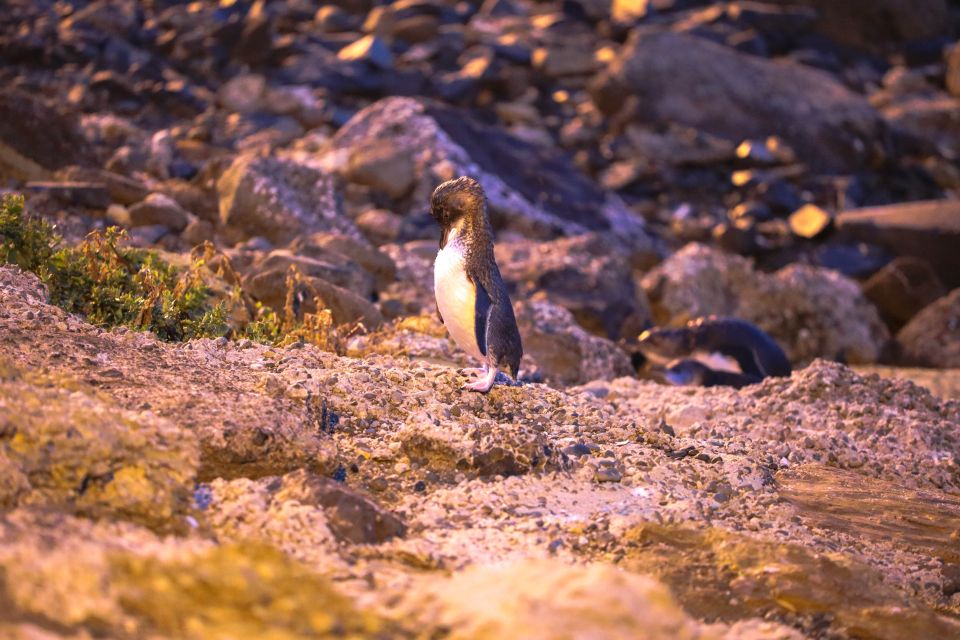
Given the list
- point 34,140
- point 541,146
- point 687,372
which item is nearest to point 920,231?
point 541,146

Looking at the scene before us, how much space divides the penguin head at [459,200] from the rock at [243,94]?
9.10 meters

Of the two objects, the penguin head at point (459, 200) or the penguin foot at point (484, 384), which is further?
the penguin head at point (459, 200)

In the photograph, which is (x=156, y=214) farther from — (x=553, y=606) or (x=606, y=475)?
(x=553, y=606)

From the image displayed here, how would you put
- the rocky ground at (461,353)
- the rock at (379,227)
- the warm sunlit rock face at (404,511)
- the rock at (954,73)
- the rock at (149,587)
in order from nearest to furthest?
the rock at (149,587) → the warm sunlit rock face at (404,511) → the rocky ground at (461,353) → the rock at (379,227) → the rock at (954,73)

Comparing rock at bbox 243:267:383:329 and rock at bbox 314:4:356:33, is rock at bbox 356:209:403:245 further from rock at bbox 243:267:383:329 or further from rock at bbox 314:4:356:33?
rock at bbox 314:4:356:33

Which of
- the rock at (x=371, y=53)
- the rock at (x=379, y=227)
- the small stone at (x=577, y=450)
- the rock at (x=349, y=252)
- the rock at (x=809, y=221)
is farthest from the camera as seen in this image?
the rock at (x=371, y=53)

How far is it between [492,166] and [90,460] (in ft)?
25.8

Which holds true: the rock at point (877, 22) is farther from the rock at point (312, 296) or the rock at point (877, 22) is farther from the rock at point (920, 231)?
the rock at point (312, 296)

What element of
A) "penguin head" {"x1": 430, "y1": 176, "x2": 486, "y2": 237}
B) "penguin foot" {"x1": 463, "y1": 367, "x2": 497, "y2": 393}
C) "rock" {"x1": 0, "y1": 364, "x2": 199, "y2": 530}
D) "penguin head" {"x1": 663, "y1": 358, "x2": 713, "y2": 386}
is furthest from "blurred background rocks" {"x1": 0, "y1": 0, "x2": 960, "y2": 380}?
"rock" {"x1": 0, "y1": 364, "x2": 199, "y2": 530}

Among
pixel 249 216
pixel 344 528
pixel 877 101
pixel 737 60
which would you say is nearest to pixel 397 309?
pixel 249 216

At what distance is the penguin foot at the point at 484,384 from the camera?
4195 mm

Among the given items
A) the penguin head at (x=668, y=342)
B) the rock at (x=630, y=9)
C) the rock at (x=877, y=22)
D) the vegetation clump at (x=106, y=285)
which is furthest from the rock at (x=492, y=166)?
the rock at (x=877, y=22)

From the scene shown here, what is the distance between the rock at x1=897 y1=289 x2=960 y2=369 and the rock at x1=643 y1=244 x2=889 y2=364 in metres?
0.27

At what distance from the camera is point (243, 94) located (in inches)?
525
